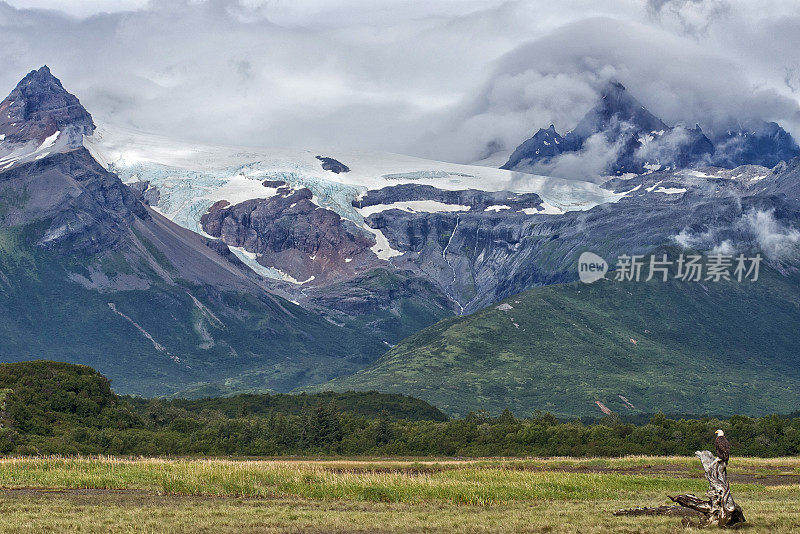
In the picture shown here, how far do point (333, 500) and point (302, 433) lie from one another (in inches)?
4331

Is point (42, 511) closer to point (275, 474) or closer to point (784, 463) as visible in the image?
point (275, 474)

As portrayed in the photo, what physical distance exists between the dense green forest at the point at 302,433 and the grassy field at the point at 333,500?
174 feet

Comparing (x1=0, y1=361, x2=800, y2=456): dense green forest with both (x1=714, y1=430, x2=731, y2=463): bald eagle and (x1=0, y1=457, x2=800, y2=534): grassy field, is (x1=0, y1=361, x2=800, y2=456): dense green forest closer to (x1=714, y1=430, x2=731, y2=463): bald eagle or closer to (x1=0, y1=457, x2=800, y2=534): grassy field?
(x1=0, y1=457, x2=800, y2=534): grassy field

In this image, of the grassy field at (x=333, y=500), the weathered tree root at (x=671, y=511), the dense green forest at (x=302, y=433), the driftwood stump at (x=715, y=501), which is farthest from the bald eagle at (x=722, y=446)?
the dense green forest at (x=302, y=433)

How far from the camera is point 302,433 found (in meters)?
186

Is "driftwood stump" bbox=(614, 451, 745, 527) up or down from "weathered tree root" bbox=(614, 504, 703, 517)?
up

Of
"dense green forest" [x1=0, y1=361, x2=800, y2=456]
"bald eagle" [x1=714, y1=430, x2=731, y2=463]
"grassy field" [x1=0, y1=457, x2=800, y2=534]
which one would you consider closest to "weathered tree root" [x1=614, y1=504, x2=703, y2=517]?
"grassy field" [x1=0, y1=457, x2=800, y2=534]

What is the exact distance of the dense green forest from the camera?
159000 mm

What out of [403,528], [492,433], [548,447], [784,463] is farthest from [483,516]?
[492,433]

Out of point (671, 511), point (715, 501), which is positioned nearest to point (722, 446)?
point (715, 501)

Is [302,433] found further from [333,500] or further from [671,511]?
[671,511]

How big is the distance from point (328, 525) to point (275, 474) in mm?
30349

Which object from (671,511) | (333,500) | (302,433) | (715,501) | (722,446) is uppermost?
(722,446)

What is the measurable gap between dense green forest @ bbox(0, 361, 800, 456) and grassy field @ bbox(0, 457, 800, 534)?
5307 cm
